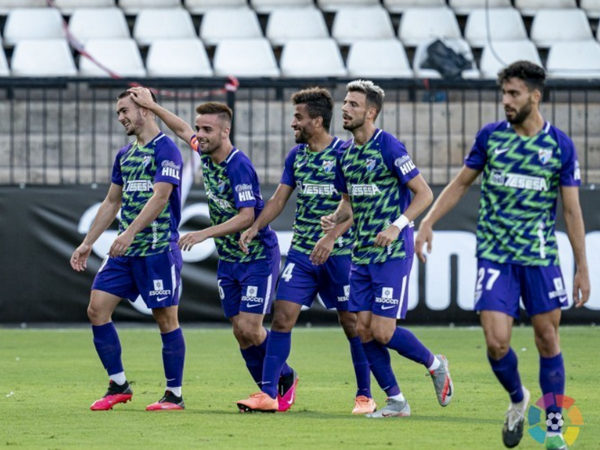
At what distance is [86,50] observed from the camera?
1870 cm

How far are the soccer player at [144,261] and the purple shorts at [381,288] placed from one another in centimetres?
140

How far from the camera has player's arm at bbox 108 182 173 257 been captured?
862 cm

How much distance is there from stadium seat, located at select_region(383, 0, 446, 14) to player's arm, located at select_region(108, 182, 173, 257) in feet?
40.1

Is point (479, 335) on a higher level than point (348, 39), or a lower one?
lower

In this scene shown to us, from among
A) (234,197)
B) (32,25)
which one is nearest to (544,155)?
(234,197)

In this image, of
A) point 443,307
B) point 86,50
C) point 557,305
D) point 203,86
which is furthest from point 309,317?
point 557,305

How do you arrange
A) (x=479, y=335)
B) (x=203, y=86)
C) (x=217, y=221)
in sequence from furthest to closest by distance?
(x=203, y=86), (x=479, y=335), (x=217, y=221)

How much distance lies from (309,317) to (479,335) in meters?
2.07

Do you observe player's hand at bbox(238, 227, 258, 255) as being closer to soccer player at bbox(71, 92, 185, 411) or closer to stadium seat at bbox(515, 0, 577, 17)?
soccer player at bbox(71, 92, 185, 411)

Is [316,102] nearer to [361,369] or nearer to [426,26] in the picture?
[361,369]

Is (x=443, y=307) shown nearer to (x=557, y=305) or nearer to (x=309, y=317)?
(x=309, y=317)

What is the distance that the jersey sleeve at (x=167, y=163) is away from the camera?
8.84 meters

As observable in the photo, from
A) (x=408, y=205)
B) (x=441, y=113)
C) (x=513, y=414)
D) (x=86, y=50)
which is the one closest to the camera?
(x=513, y=414)

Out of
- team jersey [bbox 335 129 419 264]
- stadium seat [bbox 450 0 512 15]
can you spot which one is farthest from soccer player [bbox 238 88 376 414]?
stadium seat [bbox 450 0 512 15]
